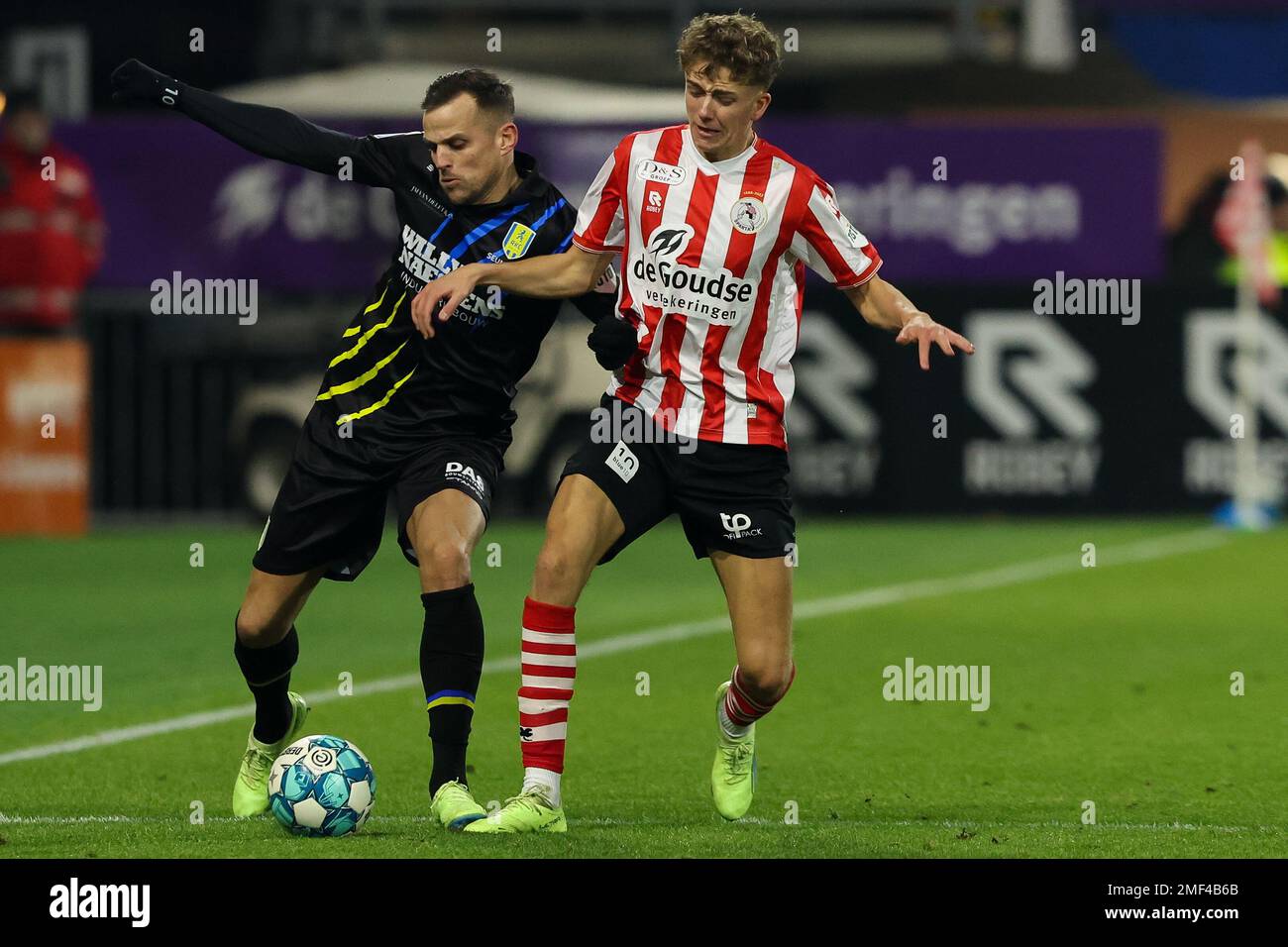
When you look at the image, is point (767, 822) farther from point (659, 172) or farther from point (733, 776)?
point (659, 172)

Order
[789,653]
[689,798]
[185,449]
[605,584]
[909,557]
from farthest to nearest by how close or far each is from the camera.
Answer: [185,449]
[909,557]
[605,584]
[689,798]
[789,653]

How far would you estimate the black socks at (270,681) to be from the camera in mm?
7109

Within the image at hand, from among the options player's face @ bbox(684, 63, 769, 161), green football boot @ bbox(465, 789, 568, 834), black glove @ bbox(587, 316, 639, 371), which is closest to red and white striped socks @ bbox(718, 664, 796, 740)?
green football boot @ bbox(465, 789, 568, 834)

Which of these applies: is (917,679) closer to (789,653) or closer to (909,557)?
(789,653)

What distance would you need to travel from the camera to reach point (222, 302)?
17047mm

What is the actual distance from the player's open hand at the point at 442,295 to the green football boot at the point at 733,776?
4.97ft

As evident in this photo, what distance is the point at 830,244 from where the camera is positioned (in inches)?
265

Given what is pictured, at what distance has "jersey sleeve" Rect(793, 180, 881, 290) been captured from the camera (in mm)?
6695

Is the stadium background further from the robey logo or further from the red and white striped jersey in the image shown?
the red and white striped jersey

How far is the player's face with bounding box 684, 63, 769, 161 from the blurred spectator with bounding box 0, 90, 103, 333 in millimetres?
10577

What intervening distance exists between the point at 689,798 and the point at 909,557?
8.22 meters

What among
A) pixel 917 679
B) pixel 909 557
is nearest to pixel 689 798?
pixel 917 679

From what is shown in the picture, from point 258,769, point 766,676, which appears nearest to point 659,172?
point 766,676
